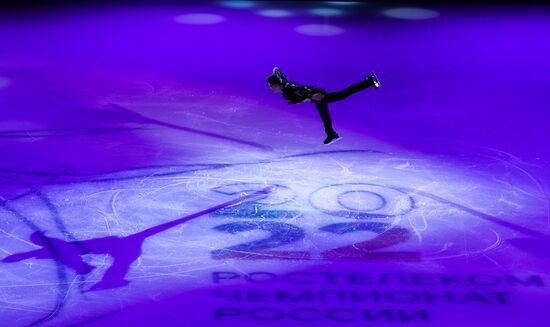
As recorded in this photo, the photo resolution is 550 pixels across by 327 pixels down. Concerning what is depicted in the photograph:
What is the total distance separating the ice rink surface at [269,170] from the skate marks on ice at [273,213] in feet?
0.09

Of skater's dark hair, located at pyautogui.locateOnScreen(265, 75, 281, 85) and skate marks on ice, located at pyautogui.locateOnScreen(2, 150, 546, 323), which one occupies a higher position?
skater's dark hair, located at pyautogui.locateOnScreen(265, 75, 281, 85)

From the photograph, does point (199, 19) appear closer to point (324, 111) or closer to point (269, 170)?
point (269, 170)

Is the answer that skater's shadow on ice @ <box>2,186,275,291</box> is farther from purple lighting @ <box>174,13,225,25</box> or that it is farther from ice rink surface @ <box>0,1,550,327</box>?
purple lighting @ <box>174,13,225,25</box>

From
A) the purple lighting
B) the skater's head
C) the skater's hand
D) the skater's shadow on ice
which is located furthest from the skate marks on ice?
the purple lighting

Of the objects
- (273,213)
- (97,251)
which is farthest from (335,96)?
(97,251)

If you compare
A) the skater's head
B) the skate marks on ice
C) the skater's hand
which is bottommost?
the skate marks on ice

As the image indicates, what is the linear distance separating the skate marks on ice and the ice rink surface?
3 centimetres

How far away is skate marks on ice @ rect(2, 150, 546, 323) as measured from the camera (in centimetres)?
866

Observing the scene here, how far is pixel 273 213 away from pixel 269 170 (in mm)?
1106

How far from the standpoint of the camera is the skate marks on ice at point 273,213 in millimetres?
8656

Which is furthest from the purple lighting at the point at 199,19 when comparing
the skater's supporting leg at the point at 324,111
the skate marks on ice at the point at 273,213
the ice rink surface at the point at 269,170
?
the skater's supporting leg at the point at 324,111

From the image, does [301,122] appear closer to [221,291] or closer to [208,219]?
[208,219]

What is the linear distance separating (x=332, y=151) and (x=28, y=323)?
4.74m

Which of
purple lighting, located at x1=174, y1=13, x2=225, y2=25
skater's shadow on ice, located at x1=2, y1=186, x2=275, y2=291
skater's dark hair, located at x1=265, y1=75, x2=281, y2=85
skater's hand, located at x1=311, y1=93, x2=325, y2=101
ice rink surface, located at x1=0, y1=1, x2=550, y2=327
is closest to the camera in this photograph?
ice rink surface, located at x1=0, y1=1, x2=550, y2=327
